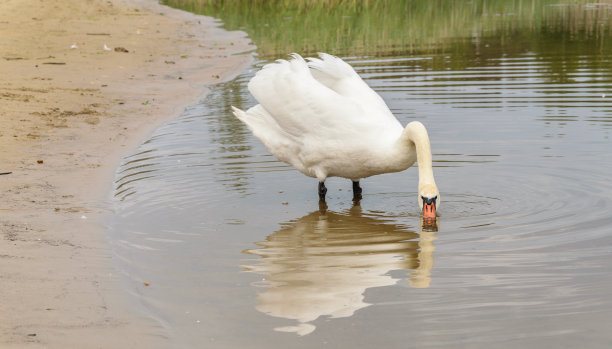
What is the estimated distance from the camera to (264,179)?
896 centimetres

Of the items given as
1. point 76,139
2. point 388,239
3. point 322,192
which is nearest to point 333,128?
point 322,192

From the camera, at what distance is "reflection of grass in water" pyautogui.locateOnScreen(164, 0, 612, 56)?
70.3 ft

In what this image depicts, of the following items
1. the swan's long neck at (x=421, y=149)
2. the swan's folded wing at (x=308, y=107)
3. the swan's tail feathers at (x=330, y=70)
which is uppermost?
the swan's tail feathers at (x=330, y=70)

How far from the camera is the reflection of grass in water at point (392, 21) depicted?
21.4 m

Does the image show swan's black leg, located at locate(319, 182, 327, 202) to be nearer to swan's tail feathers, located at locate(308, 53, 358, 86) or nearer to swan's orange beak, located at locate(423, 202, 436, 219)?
swan's tail feathers, located at locate(308, 53, 358, 86)

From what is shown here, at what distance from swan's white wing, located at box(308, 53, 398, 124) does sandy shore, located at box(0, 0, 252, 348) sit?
7.99 feet

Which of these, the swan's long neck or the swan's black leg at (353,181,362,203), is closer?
the swan's long neck

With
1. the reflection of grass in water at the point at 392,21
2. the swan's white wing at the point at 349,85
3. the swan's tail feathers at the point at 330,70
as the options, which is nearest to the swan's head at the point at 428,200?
the swan's white wing at the point at 349,85

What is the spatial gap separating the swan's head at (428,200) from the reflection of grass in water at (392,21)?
12.8 metres

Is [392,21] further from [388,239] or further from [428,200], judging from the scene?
[388,239]

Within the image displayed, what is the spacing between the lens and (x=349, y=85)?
27.0 feet

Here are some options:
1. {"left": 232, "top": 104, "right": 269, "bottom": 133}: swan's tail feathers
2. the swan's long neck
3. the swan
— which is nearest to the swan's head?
the swan

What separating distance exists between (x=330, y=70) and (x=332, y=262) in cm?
286

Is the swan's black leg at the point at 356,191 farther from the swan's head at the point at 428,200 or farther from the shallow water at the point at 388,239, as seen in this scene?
the swan's head at the point at 428,200
